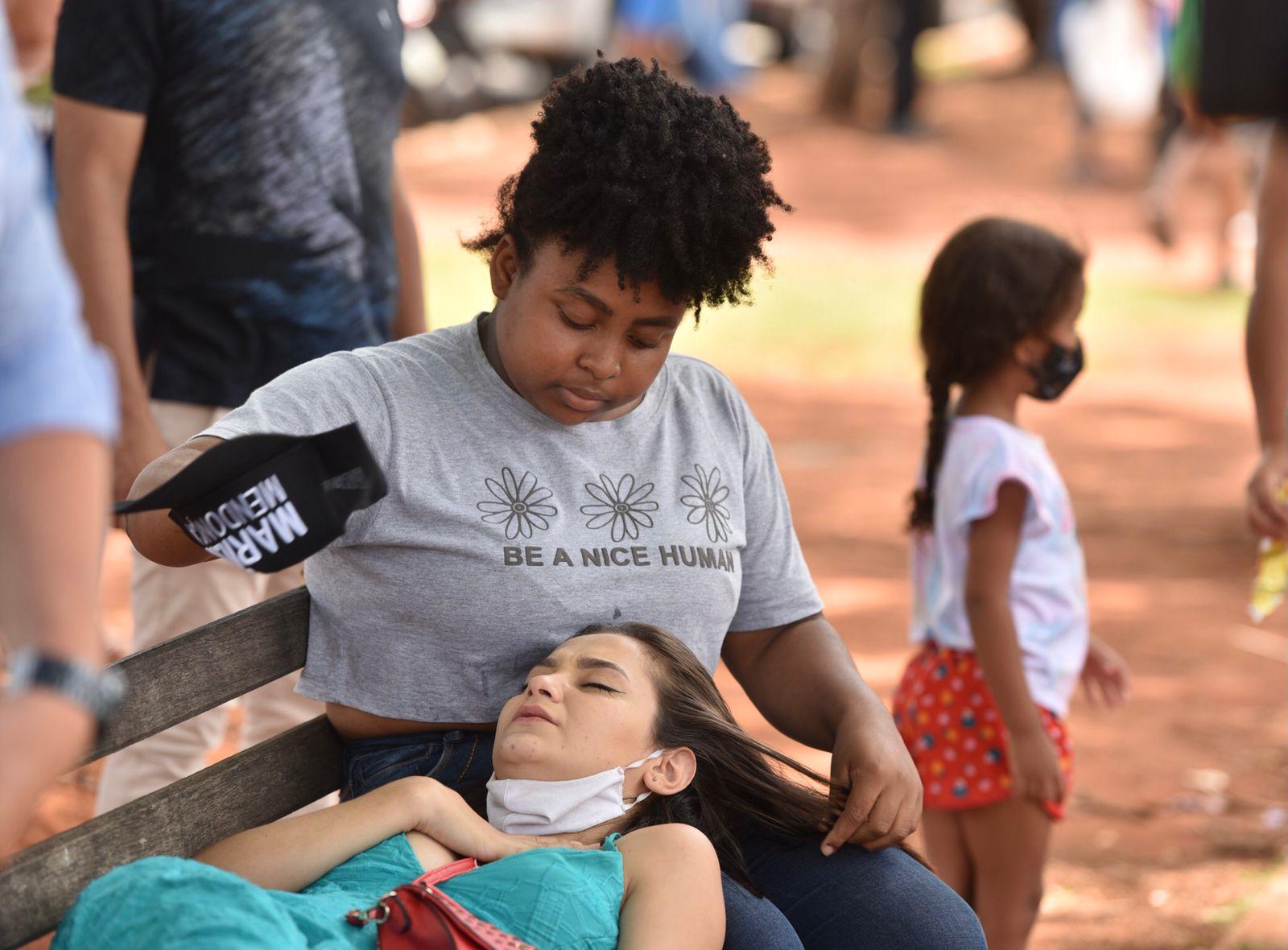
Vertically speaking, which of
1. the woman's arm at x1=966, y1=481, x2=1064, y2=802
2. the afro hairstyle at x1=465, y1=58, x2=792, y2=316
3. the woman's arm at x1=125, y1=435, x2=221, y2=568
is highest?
the afro hairstyle at x1=465, y1=58, x2=792, y2=316

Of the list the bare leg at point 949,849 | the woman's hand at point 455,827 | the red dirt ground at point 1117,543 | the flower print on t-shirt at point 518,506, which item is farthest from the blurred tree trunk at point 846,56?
the woman's hand at point 455,827

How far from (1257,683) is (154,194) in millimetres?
4460

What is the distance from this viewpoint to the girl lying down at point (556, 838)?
1.86 metres

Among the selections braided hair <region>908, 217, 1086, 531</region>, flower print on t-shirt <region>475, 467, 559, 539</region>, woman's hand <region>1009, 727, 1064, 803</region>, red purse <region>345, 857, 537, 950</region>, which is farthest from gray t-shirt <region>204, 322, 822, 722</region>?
braided hair <region>908, 217, 1086, 531</region>

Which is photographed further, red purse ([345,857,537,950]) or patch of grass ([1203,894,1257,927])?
patch of grass ([1203,894,1257,927])

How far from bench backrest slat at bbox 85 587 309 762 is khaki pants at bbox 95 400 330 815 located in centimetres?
75

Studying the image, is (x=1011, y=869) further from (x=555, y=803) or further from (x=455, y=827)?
(x=455, y=827)

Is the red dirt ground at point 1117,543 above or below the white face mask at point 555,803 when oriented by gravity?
below

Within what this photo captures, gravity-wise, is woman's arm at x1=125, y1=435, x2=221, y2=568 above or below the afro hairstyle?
below

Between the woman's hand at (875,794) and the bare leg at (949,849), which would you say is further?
the bare leg at (949,849)

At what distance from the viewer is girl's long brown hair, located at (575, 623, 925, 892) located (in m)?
2.45

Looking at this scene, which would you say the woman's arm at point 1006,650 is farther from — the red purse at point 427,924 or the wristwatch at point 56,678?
the wristwatch at point 56,678

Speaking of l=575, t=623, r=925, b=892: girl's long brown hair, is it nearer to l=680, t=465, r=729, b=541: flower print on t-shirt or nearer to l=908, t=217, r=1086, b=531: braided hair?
l=680, t=465, r=729, b=541: flower print on t-shirt

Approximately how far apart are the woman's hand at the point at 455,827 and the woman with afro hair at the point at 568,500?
214 mm
